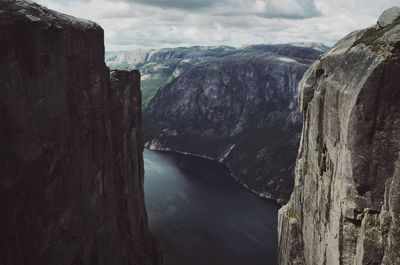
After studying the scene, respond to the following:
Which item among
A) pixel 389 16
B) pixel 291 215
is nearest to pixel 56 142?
pixel 389 16

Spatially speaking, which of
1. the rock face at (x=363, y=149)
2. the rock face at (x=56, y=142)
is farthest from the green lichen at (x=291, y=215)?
the rock face at (x=56, y=142)

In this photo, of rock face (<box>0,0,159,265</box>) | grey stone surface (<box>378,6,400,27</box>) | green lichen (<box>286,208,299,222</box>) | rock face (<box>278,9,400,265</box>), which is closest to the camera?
rock face (<box>278,9,400,265</box>)

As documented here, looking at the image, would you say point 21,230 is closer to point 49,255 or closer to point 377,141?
point 49,255

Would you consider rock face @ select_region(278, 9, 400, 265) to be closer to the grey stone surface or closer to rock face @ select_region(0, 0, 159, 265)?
the grey stone surface

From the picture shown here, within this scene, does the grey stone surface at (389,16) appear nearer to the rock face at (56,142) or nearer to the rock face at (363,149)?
the rock face at (363,149)

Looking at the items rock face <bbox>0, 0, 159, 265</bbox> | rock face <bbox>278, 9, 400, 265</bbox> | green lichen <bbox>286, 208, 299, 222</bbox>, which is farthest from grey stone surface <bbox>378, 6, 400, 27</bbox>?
green lichen <bbox>286, 208, 299, 222</bbox>

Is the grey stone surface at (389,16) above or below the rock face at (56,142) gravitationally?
above

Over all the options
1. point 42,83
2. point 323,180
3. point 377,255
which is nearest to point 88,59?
point 42,83
